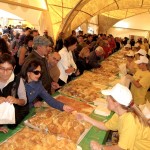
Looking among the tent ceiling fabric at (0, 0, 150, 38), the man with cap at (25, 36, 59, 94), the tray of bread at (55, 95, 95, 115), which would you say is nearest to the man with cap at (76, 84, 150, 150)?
the tray of bread at (55, 95, 95, 115)

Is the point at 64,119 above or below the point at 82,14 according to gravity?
below

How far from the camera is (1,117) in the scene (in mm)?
2795

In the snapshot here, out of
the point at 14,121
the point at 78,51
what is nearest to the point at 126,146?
the point at 14,121

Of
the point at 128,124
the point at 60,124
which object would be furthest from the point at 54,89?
the point at 128,124

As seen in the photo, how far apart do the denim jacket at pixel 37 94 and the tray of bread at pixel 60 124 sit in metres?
0.17

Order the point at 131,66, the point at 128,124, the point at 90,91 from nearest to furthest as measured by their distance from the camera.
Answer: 1. the point at 128,124
2. the point at 90,91
3. the point at 131,66

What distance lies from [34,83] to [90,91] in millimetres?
1581

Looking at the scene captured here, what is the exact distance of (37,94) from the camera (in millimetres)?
3547

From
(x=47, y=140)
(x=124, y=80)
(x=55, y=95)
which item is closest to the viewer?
(x=47, y=140)

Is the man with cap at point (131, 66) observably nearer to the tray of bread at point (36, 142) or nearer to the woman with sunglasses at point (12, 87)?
the woman with sunglasses at point (12, 87)

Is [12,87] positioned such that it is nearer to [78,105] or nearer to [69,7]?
[78,105]

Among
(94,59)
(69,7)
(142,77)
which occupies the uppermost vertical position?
(69,7)

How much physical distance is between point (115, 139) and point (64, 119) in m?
1.21

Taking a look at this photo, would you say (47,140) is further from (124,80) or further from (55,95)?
(124,80)
